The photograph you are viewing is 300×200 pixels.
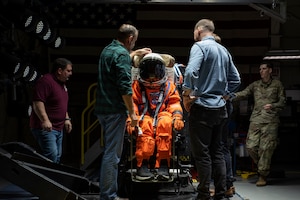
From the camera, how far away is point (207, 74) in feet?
14.8

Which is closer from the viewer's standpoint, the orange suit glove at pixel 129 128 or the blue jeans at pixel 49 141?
the orange suit glove at pixel 129 128

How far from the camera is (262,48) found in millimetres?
9680

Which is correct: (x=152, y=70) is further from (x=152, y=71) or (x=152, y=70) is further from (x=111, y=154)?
(x=111, y=154)

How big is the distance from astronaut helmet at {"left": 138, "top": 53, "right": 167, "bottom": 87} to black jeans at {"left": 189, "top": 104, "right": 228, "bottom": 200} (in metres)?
0.83

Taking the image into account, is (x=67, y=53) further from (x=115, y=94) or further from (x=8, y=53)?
(x=115, y=94)

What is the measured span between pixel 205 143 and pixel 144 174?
32.0 inches

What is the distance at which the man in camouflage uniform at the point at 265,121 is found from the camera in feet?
21.4

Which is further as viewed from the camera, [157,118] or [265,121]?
[265,121]

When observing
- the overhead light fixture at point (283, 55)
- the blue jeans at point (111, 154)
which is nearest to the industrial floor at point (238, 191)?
the blue jeans at point (111, 154)

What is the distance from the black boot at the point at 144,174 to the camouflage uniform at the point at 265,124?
2203 millimetres

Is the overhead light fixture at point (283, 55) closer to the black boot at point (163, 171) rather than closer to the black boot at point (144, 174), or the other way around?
the black boot at point (163, 171)

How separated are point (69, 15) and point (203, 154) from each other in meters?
5.57

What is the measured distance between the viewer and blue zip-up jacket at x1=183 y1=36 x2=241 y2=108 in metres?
4.42

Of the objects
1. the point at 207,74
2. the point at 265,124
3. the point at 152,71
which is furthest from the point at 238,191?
the point at 207,74
